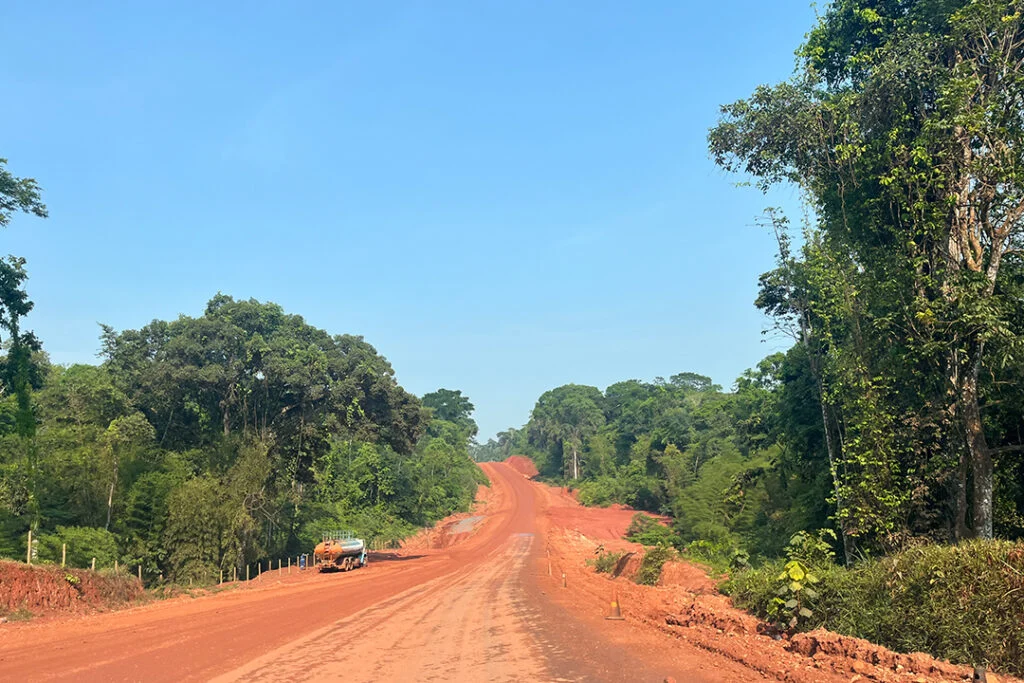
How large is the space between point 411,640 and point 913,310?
43.2ft

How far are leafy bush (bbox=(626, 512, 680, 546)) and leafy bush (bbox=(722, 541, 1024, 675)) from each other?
29319 millimetres

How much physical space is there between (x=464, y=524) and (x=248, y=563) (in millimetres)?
32251

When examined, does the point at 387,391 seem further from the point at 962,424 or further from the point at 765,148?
the point at 962,424

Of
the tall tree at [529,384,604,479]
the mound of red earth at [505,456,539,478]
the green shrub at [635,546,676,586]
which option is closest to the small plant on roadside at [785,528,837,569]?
the green shrub at [635,546,676,586]

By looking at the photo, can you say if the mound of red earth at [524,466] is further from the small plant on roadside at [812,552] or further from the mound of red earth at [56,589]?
the small plant on roadside at [812,552]

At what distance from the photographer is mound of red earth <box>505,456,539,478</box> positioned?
12475 cm

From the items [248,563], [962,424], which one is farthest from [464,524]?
[962,424]

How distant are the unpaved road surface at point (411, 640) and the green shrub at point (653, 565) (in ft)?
2.66

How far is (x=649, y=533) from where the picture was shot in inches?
1847

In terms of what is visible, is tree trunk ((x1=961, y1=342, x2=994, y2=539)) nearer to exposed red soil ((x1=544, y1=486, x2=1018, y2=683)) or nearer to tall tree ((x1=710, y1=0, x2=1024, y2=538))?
tall tree ((x1=710, y1=0, x2=1024, y2=538))

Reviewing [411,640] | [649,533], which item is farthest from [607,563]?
[649,533]

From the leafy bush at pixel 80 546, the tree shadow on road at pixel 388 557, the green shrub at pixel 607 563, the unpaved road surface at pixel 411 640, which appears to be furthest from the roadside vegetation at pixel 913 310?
the tree shadow on road at pixel 388 557

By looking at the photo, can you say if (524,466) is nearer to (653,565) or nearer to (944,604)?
(653,565)

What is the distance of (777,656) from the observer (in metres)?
10.6
